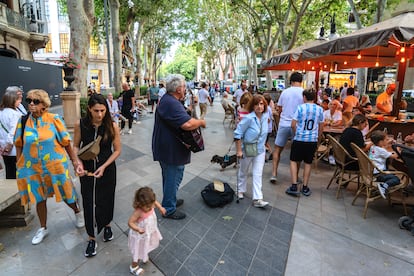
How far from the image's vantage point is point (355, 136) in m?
4.29

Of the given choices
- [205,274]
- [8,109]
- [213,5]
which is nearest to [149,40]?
[213,5]

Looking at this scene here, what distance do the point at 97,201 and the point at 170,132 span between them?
113 cm

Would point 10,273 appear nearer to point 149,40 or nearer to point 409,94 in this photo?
point 409,94

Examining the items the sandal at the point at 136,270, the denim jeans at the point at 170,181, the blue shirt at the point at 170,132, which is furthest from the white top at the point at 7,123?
the sandal at the point at 136,270

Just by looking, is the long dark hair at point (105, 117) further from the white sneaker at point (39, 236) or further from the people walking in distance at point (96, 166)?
the white sneaker at point (39, 236)

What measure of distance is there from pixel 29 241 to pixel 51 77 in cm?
1792

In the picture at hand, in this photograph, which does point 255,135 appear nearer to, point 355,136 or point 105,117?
point 355,136

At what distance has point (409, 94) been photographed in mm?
19250

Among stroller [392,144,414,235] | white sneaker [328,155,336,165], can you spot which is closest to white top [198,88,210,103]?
white sneaker [328,155,336,165]

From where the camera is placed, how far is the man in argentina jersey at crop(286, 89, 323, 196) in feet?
13.6

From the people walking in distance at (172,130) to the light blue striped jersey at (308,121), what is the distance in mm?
1858

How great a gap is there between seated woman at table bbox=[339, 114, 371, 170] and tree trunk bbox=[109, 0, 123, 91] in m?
13.3

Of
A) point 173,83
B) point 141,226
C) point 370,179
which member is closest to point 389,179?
point 370,179

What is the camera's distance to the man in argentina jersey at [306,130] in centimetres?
413
